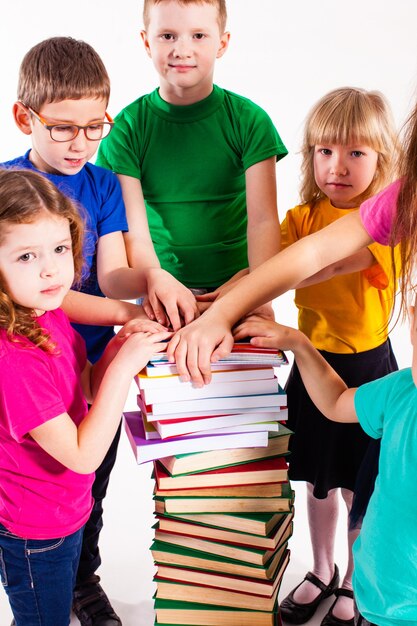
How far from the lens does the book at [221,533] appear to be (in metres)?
1.64

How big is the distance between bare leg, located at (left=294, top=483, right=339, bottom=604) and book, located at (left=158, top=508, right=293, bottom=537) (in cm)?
46

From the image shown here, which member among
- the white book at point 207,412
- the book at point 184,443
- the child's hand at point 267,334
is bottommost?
the book at point 184,443

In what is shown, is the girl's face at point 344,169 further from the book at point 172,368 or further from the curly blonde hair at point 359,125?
the book at point 172,368

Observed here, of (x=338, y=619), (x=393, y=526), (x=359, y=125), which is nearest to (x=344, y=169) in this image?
(x=359, y=125)

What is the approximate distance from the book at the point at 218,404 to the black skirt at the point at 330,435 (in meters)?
0.40

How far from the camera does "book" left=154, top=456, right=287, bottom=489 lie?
1.60 m

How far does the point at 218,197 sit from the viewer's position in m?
1.98

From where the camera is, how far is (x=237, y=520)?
1.63 meters

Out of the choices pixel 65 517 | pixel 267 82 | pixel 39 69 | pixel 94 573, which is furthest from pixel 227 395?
pixel 267 82

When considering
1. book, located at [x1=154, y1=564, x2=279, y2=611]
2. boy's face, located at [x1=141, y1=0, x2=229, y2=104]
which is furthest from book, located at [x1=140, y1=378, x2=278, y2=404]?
boy's face, located at [x1=141, y1=0, x2=229, y2=104]

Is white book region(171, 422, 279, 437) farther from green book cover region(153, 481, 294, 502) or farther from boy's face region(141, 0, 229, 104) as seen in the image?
boy's face region(141, 0, 229, 104)

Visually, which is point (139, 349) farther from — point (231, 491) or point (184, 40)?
point (184, 40)

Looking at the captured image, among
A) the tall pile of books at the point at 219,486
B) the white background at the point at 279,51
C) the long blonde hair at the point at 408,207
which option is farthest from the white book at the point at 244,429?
the white background at the point at 279,51

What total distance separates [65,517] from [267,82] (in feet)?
7.66
